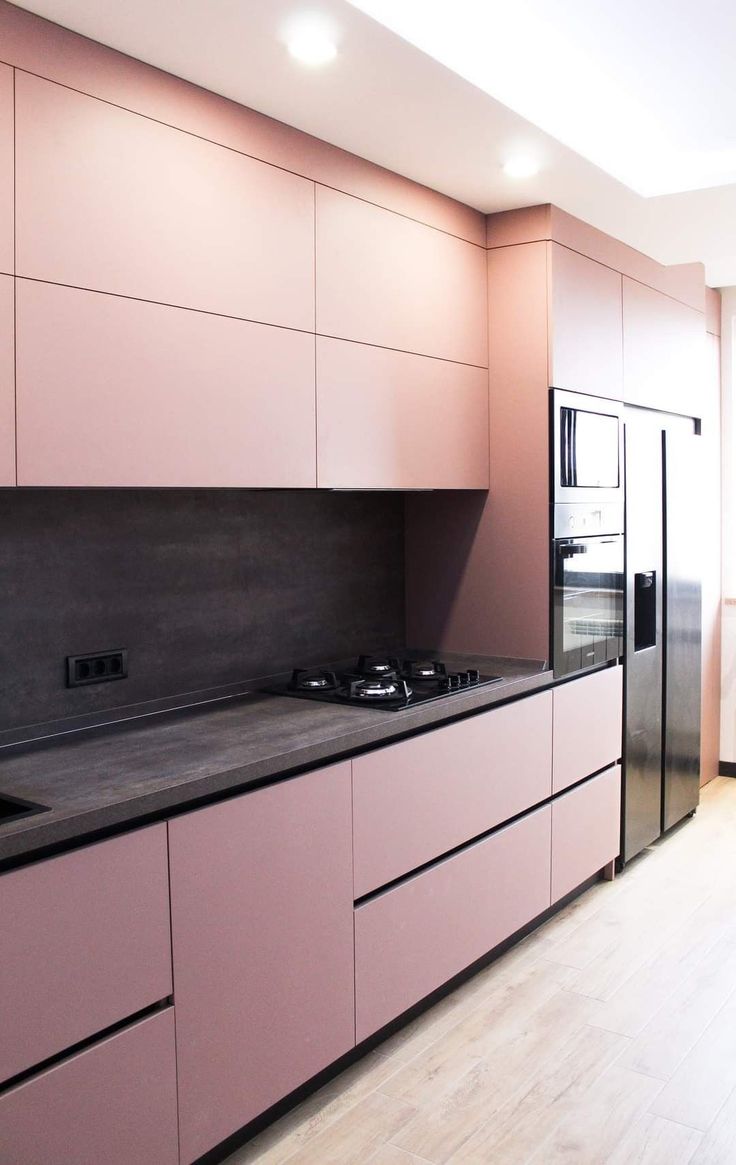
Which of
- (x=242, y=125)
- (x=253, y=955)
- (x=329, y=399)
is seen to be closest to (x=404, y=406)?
(x=329, y=399)

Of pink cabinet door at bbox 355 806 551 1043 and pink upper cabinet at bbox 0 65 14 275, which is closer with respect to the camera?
pink upper cabinet at bbox 0 65 14 275

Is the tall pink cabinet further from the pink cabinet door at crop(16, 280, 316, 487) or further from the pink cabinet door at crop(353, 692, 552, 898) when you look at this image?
the pink cabinet door at crop(353, 692, 552, 898)

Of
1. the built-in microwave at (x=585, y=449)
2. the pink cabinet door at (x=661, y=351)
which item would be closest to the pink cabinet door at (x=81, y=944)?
the built-in microwave at (x=585, y=449)

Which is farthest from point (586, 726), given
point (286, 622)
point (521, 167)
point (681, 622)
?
point (521, 167)

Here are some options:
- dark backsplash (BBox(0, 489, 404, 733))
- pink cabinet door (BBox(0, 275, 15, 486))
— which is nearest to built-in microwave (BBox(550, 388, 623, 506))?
dark backsplash (BBox(0, 489, 404, 733))

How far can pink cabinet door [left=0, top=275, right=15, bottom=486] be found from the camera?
193 cm

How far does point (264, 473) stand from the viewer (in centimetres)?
256

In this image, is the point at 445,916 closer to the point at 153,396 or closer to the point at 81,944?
the point at 81,944

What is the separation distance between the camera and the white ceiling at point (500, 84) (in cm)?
212

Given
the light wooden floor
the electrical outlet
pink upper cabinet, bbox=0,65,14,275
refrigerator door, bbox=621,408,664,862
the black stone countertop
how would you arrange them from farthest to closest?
refrigerator door, bbox=621,408,664,862, the electrical outlet, the light wooden floor, pink upper cabinet, bbox=0,65,14,275, the black stone countertop

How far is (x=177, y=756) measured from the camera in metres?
2.22

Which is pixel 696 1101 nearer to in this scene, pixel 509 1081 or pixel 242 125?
pixel 509 1081

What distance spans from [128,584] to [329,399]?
0.75 m

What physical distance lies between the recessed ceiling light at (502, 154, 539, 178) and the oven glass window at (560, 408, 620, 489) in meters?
0.78
